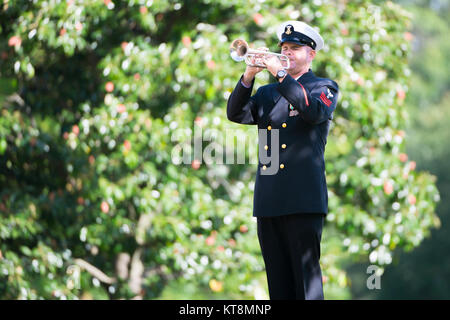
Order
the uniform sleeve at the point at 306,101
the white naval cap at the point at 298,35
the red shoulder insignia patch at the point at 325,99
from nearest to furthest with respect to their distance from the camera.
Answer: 1. the uniform sleeve at the point at 306,101
2. the red shoulder insignia patch at the point at 325,99
3. the white naval cap at the point at 298,35

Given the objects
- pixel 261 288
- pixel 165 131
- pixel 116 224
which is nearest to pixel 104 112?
pixel 165 131

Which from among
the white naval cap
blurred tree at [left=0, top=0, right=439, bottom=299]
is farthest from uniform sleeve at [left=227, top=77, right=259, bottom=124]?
blurred tree at [left=0, top=0, right=439, bottom=299]

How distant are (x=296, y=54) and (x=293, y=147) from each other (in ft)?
1.47

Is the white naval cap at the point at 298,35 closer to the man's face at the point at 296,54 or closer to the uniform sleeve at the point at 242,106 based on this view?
the man's face at the point at 296,54

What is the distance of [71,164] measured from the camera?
6664mm

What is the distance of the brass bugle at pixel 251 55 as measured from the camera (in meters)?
3.31

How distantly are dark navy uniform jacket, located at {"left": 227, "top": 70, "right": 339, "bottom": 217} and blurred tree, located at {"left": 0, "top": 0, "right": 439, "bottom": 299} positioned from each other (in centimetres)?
268

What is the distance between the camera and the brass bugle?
331 centimetres

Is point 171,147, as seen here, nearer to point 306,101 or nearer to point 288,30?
point 288,30

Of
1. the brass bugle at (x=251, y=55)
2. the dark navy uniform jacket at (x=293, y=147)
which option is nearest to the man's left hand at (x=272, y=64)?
the brass bugle at (x=251, y=55)

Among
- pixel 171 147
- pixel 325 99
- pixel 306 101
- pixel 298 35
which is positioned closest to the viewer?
A: pixel 306 101

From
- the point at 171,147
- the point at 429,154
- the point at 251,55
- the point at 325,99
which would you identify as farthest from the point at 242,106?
the point at 429,154

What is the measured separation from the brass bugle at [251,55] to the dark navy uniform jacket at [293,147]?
0.42 feet

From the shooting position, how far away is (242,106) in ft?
11.6
